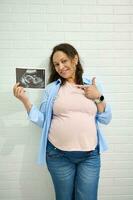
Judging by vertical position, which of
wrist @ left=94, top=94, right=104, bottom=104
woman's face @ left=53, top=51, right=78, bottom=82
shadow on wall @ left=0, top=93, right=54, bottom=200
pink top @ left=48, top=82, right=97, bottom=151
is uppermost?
woman's face @ left=53, top=51, right=78, bottom=82

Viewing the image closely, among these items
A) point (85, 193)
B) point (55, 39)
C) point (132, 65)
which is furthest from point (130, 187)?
point (55, 39)

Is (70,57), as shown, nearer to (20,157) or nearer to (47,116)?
(47,116)

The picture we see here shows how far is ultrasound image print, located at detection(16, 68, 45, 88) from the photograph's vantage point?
6.74ft

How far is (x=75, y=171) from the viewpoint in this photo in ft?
6.09

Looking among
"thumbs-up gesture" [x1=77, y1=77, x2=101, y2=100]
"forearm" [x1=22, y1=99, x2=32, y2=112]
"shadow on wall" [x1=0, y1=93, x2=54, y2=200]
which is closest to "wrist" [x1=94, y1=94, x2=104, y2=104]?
"thumbs-up gesture" [x1=77, y1=77, x2=101, y2=100]

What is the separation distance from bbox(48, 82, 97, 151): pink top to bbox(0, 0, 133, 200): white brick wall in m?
0.35

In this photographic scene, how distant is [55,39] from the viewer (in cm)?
205

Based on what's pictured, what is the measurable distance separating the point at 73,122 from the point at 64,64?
40 centimetres

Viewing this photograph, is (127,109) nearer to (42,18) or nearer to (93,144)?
(93,144)

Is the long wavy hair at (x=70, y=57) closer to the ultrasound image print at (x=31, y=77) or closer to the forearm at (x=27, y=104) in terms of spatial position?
the ultrasound image print at (x=31, y=77)

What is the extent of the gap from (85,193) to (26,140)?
63 cm

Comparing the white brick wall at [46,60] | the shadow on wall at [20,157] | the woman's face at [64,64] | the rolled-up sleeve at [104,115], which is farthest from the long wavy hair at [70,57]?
the shadow on wall at [20,157]

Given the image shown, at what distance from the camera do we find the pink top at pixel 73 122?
1.75 meters

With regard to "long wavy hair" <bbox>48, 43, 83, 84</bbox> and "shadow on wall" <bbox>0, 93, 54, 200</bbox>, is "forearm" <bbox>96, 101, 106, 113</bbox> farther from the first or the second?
"shadow on wall" <bbox>0, 93, 54, 200</bbox>
